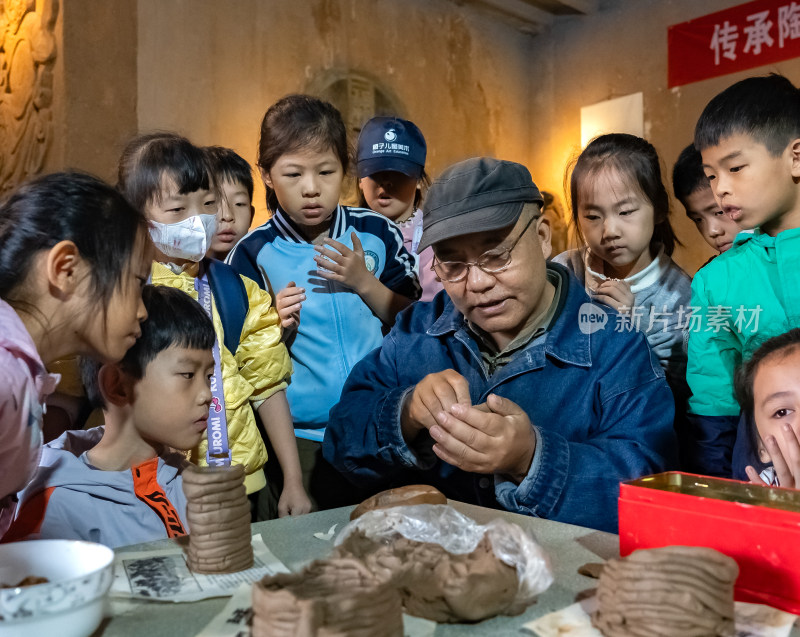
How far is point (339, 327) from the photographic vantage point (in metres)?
2.39

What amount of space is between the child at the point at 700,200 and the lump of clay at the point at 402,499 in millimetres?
1516

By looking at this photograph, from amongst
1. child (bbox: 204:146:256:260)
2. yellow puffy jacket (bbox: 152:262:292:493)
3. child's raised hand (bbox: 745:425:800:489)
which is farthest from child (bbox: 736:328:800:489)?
child (bbox: 204:146:256:260)

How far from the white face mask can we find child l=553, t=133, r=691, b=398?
1.19m

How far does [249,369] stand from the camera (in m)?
2.15

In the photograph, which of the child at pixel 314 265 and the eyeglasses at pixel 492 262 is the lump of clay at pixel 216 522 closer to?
the eyeglasses at pixel 492 262

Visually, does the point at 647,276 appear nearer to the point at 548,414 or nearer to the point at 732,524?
the point at 548,414

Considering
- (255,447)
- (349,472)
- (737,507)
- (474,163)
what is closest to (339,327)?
(255,447)

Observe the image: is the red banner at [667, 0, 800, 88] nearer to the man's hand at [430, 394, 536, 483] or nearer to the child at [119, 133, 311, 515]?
the child at [119, 133, 311, 515]

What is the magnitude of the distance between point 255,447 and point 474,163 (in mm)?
1004

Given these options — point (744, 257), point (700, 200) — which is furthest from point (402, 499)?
point (700, 200)

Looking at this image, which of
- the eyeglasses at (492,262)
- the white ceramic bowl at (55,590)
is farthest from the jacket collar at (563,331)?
the white ceramic bowl at (55,590)

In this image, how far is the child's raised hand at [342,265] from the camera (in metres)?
2.28

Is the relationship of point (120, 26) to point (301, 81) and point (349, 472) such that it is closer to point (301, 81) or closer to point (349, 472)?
point (301, 81)

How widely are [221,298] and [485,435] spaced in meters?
1.02
